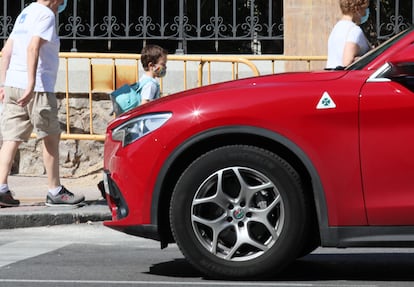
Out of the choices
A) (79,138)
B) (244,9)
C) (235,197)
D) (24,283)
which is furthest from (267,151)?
(244,9)

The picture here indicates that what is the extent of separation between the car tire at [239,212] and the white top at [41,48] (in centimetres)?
346

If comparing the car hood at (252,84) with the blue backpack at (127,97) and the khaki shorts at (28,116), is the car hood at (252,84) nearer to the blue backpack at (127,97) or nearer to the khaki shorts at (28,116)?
the blue backpack at (127,97)

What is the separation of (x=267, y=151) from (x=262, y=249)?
542mm

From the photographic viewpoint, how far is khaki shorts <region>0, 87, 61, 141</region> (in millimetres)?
10102

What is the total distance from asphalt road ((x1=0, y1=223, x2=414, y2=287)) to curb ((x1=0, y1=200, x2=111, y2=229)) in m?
0.43

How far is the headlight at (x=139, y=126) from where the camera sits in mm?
7008

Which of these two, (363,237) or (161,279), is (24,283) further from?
(363,237)

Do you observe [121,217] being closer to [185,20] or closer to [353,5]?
[353,5]

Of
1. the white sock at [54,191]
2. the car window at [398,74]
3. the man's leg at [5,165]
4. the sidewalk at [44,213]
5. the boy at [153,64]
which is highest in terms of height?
the car window at [398,74]

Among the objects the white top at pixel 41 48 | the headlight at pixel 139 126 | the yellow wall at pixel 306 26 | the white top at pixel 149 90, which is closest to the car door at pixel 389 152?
the headlight at pixel 139 126

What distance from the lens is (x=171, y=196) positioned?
6992mm

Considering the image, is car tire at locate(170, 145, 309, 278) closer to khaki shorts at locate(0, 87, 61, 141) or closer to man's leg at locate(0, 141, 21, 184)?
khaki shorts at locate(0, 87, 61, 141)

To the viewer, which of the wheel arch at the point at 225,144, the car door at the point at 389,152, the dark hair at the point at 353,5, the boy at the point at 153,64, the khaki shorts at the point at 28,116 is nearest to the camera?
the car door at the point at 389,152

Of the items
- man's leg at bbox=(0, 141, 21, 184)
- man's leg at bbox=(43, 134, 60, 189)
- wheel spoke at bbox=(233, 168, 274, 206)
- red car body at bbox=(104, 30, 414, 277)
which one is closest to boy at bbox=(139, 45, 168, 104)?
man's leg at bbox=(43, 134, 60, 189)
